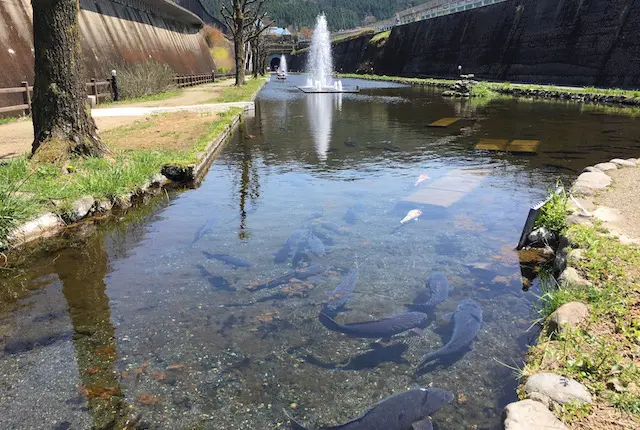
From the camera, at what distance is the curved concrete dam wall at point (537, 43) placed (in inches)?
1033

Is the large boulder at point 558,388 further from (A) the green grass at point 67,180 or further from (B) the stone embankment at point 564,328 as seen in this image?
(A) the green grass at point 67,180

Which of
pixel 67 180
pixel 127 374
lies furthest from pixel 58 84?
pixel 127 374

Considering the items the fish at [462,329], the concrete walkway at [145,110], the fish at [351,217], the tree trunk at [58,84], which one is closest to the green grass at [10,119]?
the concrete walkway at [145,110]

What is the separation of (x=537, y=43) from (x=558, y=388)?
3653 cm

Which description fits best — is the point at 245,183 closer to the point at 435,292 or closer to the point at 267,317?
the point at 267,317

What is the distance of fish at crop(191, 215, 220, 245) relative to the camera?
21.2 feet

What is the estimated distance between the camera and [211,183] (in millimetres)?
9320

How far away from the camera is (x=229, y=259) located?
19.0 feet

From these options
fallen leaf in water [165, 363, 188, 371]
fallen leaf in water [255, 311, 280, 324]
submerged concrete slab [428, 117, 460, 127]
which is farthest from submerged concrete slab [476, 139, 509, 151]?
fallen leaf in water [165, 363, 188, 371]

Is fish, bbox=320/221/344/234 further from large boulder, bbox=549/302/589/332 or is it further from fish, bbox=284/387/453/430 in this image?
fish, bbox=284/387/453/430

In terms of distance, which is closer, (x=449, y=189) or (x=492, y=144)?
(x=449, y=189)

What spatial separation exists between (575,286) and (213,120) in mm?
13221

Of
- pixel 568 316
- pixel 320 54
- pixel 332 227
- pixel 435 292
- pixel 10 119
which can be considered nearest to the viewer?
pixel 568 316

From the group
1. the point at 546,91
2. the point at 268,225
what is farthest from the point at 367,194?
the point at 546,91
